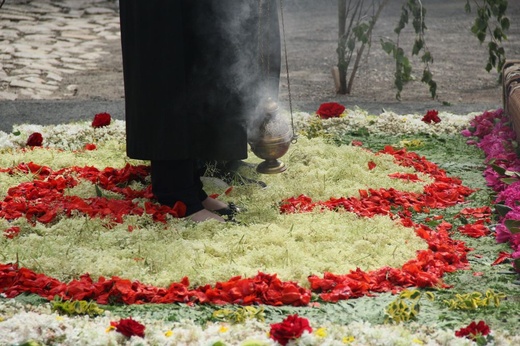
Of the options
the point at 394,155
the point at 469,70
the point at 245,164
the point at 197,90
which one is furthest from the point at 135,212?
the point at 469,70

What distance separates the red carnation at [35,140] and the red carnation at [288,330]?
2944mm

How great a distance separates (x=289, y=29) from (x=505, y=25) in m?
4.66

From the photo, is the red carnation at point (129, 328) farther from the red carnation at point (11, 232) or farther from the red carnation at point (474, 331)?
the red carnation at point (11, 232)

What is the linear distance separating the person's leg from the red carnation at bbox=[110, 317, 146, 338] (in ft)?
3.88

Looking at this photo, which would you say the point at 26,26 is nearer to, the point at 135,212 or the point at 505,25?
the point at 505,25

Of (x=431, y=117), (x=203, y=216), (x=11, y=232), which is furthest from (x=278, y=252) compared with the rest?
(x=431, y=117)

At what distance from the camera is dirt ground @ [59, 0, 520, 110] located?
291 inches

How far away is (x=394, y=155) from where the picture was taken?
485cm

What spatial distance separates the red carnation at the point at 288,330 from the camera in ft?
8.25

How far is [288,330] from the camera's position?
2510 millimetres

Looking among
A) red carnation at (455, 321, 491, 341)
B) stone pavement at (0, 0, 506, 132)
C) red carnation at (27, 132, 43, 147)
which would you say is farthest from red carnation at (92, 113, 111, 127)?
red carnation at (455, 321, 491, 341)

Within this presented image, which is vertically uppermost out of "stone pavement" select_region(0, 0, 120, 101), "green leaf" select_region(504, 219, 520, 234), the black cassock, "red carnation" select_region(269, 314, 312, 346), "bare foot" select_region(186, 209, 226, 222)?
the black cassock

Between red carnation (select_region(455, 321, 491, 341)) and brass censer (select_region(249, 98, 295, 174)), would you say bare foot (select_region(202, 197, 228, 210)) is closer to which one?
brass censer (select_region(249, 98, 295, 174))

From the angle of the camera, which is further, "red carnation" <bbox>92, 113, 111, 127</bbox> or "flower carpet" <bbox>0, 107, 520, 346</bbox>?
"red carnation" <bbox>92, 113, 111, 127</bbox>
